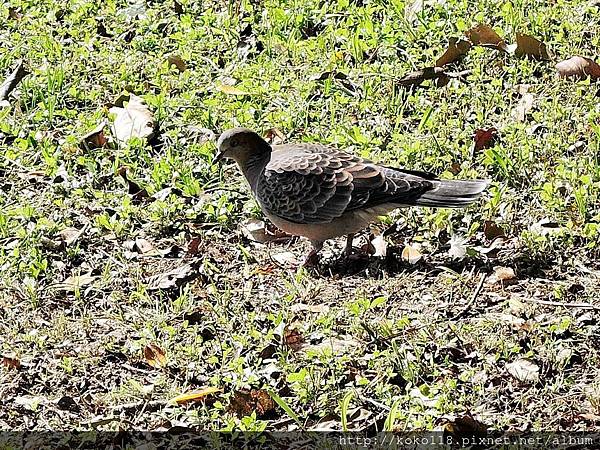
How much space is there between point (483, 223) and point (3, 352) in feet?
8.84

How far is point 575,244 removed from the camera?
5562 mm

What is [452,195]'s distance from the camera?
18.1 ft

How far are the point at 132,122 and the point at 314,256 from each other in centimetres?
189

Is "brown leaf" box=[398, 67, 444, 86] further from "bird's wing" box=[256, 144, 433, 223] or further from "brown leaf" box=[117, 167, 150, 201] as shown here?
"brown leaf" box=[117, 167, 150, 201]

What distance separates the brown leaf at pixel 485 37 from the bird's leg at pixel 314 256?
2.42m

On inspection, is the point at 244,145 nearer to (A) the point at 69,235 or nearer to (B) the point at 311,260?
(B) the point at 311,260

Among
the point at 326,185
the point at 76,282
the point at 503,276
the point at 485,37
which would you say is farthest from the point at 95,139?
the point at 503,276

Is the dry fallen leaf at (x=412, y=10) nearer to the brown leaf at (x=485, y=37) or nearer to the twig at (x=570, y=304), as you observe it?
the brown leaf at (x=485, y=37)

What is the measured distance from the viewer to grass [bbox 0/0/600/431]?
4676mm

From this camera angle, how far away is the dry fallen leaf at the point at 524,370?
15.1 ft

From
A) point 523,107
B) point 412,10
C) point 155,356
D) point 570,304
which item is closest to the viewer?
point 155,356

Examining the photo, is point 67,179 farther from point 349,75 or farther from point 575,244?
point 575,244

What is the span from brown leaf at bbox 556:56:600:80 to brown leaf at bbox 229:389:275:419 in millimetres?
3559

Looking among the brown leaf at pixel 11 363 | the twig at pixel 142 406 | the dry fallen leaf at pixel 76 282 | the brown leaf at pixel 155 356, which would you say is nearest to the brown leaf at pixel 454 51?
the dry fallen leaf at pixel 76 282
